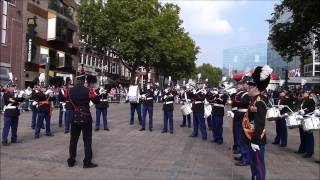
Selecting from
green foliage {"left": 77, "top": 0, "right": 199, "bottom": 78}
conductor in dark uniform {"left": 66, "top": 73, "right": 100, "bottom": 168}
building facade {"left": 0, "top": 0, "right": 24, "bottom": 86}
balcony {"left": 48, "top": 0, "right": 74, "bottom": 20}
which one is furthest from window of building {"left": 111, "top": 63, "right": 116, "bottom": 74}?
conductor in dark uniform {"left": 66, "top": 73, "right": 100, "bottom": 168}

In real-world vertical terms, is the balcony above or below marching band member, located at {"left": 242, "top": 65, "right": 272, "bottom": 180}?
above

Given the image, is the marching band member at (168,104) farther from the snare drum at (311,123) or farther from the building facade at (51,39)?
the building facade at (51,39)

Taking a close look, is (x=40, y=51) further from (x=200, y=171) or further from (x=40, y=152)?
(x=200, y=171)

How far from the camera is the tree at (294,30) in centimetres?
3089

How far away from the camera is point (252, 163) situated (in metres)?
8.41

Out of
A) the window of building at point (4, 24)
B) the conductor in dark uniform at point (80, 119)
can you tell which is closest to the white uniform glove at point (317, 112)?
the conductor in dark uniform at point (80, 119)

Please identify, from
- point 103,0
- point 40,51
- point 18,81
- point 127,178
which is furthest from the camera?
point 103,0

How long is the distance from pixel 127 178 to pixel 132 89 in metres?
10.2

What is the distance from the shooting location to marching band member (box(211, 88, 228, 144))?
15.4 metres

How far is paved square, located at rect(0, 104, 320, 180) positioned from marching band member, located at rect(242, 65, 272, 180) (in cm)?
186

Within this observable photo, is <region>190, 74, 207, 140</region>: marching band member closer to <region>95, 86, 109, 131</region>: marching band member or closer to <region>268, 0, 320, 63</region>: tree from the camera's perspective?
<region>95, 86, 109, 131</region>: marching band member

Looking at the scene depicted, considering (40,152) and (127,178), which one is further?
(40,152)

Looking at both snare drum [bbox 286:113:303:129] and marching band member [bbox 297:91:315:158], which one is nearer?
snare drum [bbox 286:113:303:129]

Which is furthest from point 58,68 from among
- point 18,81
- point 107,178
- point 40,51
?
point 107,178
